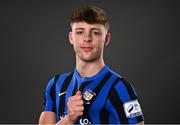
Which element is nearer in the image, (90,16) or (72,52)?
(90,16)

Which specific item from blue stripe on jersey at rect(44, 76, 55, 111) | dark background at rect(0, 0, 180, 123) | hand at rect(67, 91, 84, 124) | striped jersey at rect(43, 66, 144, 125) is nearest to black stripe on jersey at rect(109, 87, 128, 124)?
striped jersey at rect(43, 66, 144, 125)

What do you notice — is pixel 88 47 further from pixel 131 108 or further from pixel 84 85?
pixel 131 108

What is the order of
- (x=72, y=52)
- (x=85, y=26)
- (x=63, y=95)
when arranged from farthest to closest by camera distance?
(x=72, y=52) < (x=63, y=95) < (x=85, y=26)

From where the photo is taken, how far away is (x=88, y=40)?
5.54 feet

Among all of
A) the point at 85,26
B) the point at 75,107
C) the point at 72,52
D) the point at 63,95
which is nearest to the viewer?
the point at 75,107

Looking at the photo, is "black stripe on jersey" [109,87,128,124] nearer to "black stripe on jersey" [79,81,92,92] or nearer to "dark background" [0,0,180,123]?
"black stripe on jersey" [79,81,92,92]

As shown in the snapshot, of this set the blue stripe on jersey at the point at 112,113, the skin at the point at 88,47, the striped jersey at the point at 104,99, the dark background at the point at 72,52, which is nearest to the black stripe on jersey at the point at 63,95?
the striped jersey at the point at 104,99

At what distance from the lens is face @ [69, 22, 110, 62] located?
5.57 ft

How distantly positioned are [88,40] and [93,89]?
8.5 inches

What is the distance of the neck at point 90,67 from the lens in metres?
1.75

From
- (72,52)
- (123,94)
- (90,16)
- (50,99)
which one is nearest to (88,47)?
(90,16)

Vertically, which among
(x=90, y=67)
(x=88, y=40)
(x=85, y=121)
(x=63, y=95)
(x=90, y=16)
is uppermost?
(x=90, y=16)

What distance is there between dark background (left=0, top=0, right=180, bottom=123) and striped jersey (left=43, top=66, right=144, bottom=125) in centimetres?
208

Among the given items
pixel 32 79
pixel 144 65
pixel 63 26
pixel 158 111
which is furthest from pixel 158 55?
pixel 32 79
